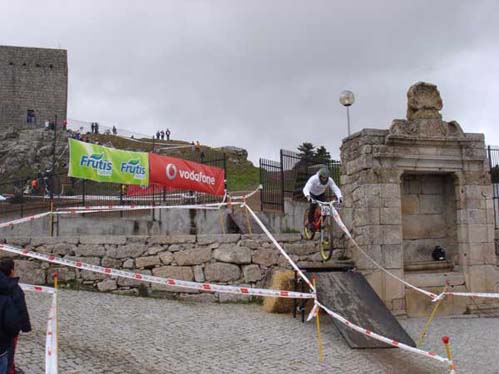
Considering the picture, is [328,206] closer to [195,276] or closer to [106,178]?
[195,276]

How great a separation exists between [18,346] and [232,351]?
8.71 ft

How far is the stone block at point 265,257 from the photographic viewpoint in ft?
34.7

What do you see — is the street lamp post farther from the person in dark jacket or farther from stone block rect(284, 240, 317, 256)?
the person in dark jacket

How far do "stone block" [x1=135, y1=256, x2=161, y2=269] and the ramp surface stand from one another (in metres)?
3.13

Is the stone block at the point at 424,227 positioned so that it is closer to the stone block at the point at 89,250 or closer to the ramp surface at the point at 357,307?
the ramp surface at the point at 357,307

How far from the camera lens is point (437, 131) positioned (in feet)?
37.9

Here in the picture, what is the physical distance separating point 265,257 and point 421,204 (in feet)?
13.0

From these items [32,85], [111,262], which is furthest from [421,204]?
[32,85]

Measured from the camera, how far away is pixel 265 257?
10609mm

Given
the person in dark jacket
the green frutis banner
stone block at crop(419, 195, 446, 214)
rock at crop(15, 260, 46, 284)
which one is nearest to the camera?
the person in dark jacket

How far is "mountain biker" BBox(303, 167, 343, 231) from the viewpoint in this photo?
10172mm

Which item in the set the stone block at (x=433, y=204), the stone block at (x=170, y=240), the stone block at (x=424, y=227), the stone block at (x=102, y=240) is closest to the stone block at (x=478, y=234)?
the stone block at (x=424, y=227)

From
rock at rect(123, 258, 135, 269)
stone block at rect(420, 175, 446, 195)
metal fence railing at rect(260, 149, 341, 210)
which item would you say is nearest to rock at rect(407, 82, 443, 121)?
stone block at rect(420, 175, 446, 195)

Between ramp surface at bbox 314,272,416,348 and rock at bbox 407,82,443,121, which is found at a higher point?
rock at bbox 407,82,443,121
